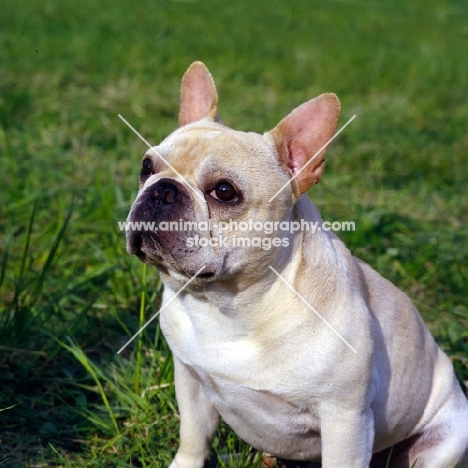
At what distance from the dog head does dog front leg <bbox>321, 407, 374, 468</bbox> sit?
17.7 inches

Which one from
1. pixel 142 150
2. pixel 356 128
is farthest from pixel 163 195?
pixel 356 128

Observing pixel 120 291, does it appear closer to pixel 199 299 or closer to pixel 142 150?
pixel 199 299

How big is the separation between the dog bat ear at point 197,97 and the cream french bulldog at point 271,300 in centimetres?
3

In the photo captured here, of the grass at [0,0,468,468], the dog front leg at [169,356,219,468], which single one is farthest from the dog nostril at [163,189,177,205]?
the grass at [0,0,468,468]

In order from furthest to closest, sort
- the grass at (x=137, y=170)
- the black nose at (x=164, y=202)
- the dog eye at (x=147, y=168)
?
the grass at (x=137, y=170)
the dog eye at (x=147, y=168)
the black nose at (x=164, y=202)

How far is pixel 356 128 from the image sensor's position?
5867 mm

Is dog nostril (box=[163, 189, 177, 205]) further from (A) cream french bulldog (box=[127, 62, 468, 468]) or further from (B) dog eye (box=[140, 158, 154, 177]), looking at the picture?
(B) dog eye (box=[140, 158, 154, 177])

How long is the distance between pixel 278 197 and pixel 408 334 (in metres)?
0.65

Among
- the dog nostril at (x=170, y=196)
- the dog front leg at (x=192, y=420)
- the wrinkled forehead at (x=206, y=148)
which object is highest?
the wrinkled forehead at (x=206, y=148)

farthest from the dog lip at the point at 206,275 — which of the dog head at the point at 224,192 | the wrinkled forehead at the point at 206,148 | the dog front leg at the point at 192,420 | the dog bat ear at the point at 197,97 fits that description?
the dog bat ear at the point at 197,97

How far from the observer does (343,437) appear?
7.22 feet

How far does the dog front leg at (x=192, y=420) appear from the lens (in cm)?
253

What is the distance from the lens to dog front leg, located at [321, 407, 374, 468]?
7.22 ft

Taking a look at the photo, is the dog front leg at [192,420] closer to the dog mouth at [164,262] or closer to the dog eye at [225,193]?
the dog mouth at [164,262]
